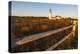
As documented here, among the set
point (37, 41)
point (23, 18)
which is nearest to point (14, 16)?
point (23, 18)

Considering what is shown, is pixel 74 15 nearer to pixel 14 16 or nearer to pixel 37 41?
pixel 37 41

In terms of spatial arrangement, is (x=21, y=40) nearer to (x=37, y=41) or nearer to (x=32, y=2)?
(x=37, y=41)

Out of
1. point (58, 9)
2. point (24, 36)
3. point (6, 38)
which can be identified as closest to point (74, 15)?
point (58, 9)

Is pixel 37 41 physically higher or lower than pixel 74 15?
lower

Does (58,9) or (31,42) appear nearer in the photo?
(31,42)

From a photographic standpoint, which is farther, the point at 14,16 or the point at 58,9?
the point at 58,9

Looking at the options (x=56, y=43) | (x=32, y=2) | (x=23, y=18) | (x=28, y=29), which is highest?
(x=32, y=2)

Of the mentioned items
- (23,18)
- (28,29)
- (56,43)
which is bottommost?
(56,43)

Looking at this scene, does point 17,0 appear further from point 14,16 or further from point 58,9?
point 58,9

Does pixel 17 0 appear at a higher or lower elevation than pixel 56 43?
higher
